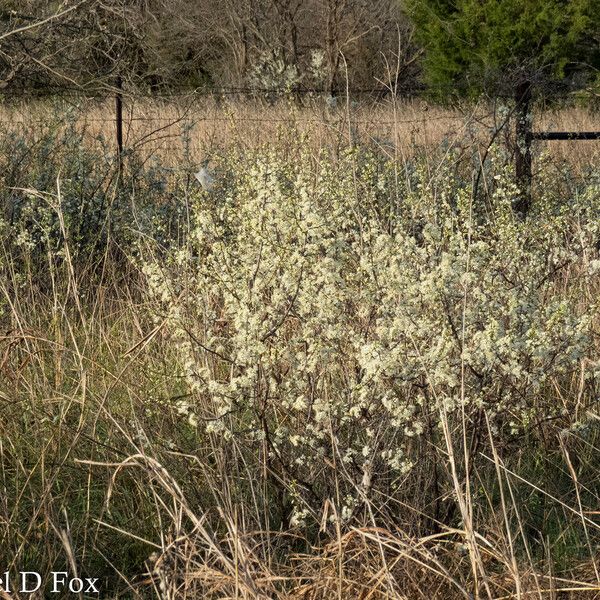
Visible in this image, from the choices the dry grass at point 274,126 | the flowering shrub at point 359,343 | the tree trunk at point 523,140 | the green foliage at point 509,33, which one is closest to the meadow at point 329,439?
the flowering shrub at point 359,343

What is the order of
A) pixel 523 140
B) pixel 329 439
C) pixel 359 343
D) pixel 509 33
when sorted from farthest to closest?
pixel 509 33, pixel 523 140, pixel 329 439, pixel 359 343

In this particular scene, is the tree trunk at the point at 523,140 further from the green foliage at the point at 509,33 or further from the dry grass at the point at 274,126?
the green foliage at the point at 509,33

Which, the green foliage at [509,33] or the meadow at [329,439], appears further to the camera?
the green foliage at [509,33]

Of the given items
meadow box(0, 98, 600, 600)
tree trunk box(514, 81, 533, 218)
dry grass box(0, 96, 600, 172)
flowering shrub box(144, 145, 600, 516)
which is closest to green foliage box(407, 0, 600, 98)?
dry grass box(0, 96, 600, 172)

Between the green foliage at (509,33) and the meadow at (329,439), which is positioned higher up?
the green foliage at (509,33)

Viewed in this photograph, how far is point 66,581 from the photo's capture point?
2.90 metres

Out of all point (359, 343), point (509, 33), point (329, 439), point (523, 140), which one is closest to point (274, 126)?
point (523, 140)

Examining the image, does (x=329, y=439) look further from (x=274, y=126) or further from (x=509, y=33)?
(x=509, y=33)

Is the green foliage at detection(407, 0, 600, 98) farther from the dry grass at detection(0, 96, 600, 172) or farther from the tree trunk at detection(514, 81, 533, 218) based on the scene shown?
the tree trunk at detection(514, 81, 533, 218)

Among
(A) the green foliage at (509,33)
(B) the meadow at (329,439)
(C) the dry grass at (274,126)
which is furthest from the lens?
(A) the green foliage at (509,33)

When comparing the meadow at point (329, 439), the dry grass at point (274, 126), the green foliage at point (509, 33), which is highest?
the green foliage at point (509, 33)

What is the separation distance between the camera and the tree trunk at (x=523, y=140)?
7426 mm

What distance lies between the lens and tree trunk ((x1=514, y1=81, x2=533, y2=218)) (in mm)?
7426

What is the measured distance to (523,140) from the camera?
24.4 feet
